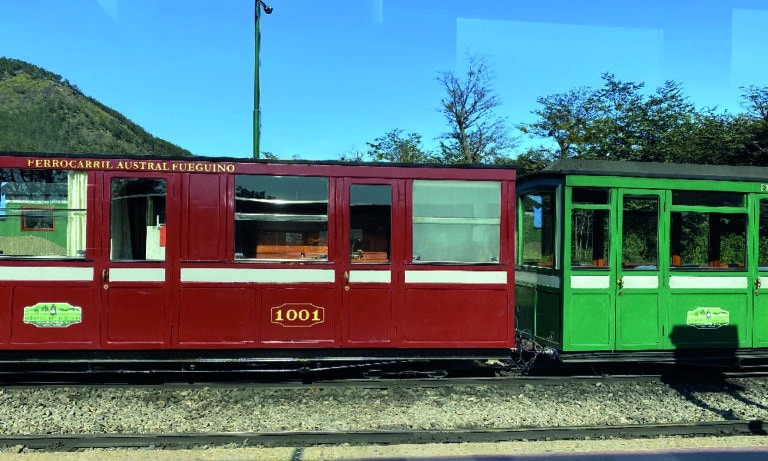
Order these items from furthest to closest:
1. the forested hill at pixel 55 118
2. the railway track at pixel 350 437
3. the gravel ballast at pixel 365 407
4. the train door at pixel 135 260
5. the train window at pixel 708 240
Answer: the forested hill at pixel 55 118 → the train window at pixel 708 240 → the train door at pixel 135 260 → the gravel ballast at pixel 365 407 → the railway track at pixel 350 437

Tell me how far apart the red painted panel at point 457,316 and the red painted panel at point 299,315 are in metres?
0.84

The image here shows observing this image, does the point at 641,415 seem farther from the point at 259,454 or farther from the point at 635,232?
the point at 259,454

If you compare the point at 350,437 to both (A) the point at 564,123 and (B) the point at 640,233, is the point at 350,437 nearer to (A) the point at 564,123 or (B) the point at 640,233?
(B) the point at 640,233

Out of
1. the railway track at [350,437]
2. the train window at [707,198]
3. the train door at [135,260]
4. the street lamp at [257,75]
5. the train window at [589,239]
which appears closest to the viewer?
the railway track at [350,437]

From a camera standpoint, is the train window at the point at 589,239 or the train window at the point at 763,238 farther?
the train window at the point at 763,238

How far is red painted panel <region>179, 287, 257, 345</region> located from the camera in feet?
19.2

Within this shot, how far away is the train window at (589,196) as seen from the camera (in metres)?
6.51

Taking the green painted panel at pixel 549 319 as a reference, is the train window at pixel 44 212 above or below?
above

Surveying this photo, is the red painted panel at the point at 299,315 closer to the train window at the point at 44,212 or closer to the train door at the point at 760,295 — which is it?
the train window at the point at 44,212

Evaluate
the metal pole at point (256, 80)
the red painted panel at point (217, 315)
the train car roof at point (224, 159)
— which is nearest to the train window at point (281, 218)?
the train car roof at point (224, 159)

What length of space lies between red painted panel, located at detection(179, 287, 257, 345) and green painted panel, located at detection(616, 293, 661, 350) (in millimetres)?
4284

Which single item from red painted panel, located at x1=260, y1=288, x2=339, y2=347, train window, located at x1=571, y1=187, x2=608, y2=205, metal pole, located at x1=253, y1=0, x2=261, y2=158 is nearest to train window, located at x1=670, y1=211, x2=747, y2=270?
train window, located at x1=571, y1=187, x2=608, y2=205

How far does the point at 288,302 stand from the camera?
235 inches

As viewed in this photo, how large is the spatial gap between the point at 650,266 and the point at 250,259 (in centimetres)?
473
